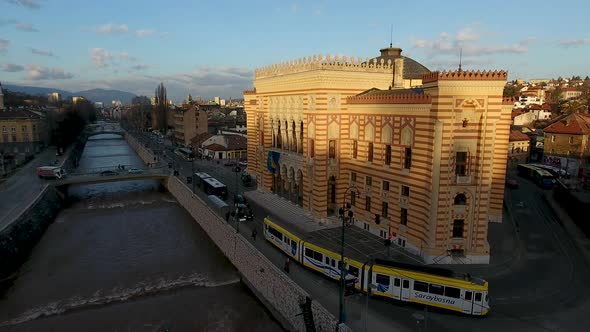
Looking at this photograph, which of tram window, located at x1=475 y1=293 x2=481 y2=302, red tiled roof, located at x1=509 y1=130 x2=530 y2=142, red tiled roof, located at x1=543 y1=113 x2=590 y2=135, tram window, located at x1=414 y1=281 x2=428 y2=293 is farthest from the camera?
red tiled roof, located at x1=509 y1=130 x2=530 y2=142

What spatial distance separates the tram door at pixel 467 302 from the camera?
22000 mm

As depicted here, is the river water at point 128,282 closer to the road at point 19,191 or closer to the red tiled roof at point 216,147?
the road at point 19,191

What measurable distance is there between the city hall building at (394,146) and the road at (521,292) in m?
3.42

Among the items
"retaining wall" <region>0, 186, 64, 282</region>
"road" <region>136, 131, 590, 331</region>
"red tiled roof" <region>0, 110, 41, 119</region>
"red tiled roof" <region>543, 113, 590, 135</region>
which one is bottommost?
"retaining wall" <region>0, 186, 64, 282</region>

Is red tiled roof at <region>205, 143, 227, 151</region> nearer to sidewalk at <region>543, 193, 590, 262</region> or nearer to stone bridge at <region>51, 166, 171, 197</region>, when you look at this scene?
stone bridge at <region>51, 166, 171, 197</region>

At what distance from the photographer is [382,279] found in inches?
956

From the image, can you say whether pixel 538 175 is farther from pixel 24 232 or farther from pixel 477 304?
pixel 24 232

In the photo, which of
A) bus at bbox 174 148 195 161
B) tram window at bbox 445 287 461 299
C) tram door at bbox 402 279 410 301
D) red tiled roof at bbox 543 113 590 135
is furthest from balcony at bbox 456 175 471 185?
bus at bbox 174 148 195 161

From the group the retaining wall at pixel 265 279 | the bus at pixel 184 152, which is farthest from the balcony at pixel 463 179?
the bus at pixel 184 152

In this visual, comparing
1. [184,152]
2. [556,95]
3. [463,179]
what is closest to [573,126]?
[463,179]

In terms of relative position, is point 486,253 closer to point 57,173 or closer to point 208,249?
point 208,249

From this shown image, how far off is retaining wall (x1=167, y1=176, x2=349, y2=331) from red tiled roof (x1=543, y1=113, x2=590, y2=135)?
59896 mm

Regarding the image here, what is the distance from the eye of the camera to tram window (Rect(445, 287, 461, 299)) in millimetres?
22234

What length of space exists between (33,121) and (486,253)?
10292 centimetres
